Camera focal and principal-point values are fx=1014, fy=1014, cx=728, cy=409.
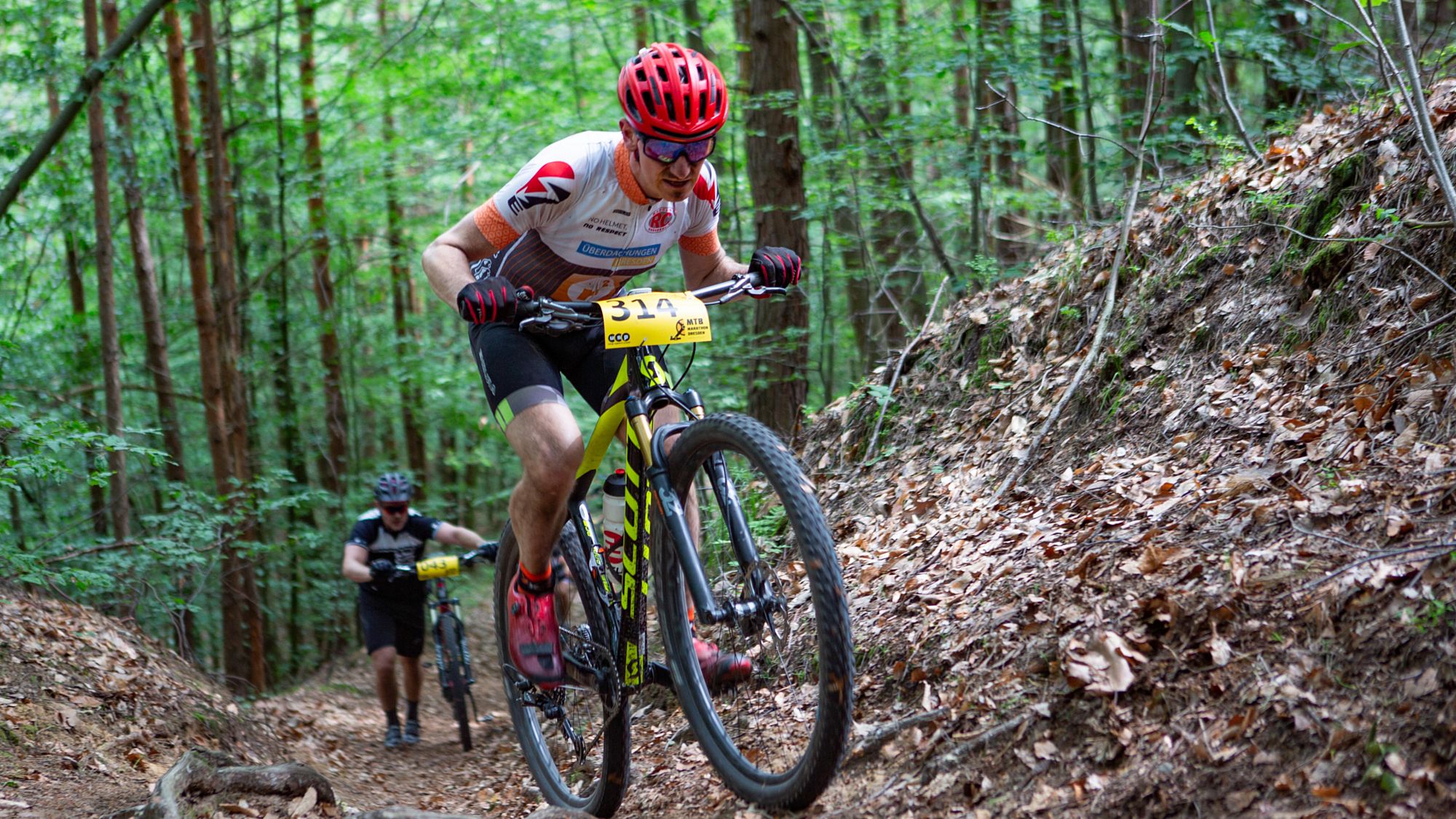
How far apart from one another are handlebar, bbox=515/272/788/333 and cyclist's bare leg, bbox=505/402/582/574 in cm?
36

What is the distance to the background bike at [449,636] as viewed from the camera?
7.98 metres

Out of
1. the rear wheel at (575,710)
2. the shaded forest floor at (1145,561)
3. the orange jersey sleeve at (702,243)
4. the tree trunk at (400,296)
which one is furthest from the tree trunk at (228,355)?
the orange jersey sleeve at (702,243)

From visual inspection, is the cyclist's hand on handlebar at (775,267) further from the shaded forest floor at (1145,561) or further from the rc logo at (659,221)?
the shaded forest floor at (1145,561)

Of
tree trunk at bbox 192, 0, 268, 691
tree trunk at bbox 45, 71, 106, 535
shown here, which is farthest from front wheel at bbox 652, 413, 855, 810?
tree trunk at bbox 45, 71, 106, 535

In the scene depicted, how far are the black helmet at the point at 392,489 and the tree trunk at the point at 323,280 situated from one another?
605cm

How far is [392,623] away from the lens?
29.2 feet

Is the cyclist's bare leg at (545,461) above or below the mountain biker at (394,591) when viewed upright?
above

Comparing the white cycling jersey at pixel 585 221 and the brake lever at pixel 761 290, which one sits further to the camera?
the white cycling jersey at pixel 585 221

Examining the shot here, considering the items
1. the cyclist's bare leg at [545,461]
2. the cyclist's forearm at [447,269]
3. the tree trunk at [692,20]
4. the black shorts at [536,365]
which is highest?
the tree trunk at [692,20]

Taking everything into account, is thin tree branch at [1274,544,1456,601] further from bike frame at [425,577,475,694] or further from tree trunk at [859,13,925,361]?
bike frame at [425,577,475,694]

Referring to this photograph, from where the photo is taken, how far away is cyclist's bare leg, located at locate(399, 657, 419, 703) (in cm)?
897

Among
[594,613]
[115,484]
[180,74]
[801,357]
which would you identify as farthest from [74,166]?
[594,613]

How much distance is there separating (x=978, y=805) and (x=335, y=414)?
50.6ft

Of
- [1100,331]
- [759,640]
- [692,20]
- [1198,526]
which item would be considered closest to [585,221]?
[759,640]
